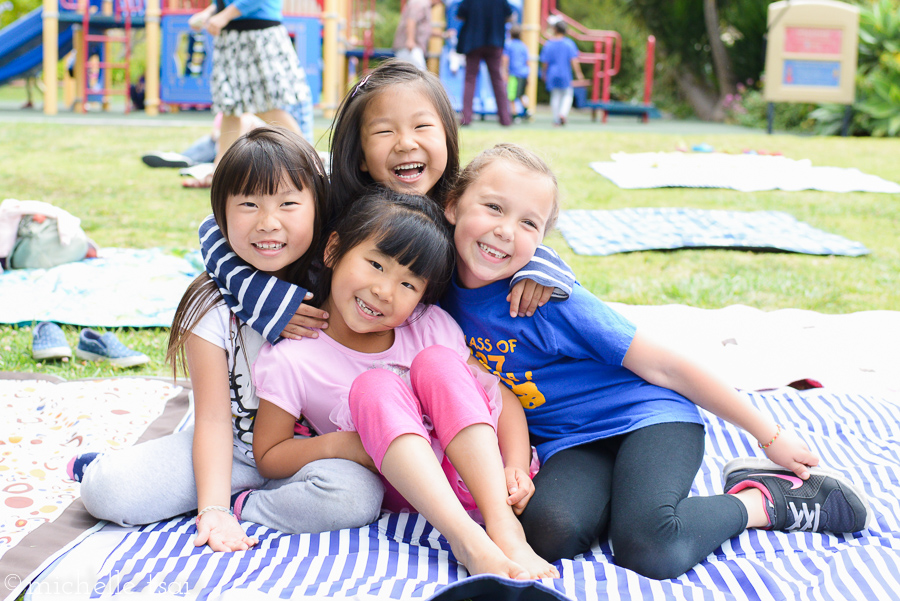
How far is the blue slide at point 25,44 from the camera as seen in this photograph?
37.8 ft

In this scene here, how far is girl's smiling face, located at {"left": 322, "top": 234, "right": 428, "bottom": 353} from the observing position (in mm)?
1771

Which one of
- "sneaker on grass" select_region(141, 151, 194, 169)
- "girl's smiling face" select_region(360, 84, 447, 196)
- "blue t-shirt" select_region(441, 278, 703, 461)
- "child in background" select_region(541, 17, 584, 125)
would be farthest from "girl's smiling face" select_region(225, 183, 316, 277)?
"child in background" select_region(541, 17, 584, 125)

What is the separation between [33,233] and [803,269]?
3.69m

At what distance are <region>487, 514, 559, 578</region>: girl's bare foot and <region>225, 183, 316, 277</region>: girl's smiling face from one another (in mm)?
746

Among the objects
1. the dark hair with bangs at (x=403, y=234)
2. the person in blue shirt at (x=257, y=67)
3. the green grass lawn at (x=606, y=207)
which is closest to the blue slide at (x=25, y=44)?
the green grass lawn at (x=606, y=207)

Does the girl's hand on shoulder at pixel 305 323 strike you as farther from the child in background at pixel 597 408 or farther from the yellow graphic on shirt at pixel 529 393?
the yellow graphic on shirt at pixel 529 393

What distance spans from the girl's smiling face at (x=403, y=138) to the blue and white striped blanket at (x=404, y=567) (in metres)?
0.82

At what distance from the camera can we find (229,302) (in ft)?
6.15

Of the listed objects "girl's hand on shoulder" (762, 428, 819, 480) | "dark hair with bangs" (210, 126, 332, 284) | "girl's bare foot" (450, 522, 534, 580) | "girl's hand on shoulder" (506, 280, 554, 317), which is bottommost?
"girl's bare foot" (450, 522, 534, 580)

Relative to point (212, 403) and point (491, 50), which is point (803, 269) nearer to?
point (212, 403)

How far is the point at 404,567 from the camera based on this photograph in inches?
63.1

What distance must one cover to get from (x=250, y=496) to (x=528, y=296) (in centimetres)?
76

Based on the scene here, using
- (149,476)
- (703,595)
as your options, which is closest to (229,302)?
(149,476)

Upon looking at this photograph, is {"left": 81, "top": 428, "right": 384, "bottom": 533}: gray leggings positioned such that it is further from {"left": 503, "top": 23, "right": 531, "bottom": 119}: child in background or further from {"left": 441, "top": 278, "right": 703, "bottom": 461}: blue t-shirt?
{"left": 503, "top": 23, "right": 531, "bottom": 119}: child in background
